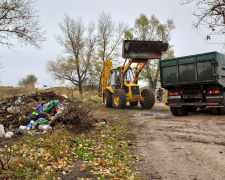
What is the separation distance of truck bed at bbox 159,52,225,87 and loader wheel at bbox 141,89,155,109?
9.66 feet

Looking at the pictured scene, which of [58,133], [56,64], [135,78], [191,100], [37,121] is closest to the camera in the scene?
[58,133]

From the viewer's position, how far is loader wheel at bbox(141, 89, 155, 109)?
13891 millimetres

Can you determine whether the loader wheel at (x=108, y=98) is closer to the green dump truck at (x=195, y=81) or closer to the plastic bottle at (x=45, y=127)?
the green dump truck at (x=195, y=81)

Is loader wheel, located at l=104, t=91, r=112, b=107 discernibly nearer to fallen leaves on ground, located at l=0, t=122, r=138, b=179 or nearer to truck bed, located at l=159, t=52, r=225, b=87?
truck bed, located at l=159, t=52, r=225, b=87

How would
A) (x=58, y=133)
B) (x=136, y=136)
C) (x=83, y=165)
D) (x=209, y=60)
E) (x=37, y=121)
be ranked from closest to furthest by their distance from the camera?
(x=83, y=165) < (x=58, y=133) < (x=136, y=136) < (x=37, y=121) < (x=209, y=60)

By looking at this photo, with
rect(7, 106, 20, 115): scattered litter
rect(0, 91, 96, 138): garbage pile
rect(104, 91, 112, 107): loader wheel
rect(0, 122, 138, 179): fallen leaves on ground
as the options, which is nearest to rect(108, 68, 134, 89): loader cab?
rect(104, 91, 112, 107): loader wheel

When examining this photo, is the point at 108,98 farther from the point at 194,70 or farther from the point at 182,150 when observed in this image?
the point at 182,150

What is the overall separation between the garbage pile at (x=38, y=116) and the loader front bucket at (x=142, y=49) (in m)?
4.76

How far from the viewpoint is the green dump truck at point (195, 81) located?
31.0 ft

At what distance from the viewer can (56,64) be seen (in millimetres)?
28438

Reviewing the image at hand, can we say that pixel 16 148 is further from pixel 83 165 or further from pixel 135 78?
pixel 135 78

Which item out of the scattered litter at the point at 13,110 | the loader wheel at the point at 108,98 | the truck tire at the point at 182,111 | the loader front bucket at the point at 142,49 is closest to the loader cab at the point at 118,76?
the loader wheel at the point at 108,98

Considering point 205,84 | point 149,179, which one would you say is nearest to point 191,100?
point 205,84

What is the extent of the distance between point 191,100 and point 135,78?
15.5 ft
